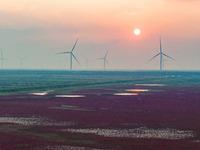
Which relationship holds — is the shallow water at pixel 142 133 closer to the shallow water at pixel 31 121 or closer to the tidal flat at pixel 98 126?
the tidal flat at pixel 98 126

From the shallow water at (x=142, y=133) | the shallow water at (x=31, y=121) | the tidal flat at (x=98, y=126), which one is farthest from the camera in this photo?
the shallow water at (x=31, y=121)

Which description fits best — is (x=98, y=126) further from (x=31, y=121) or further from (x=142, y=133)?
(x=31, y=121)

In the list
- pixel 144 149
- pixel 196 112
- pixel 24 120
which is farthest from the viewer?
pixel 196 112

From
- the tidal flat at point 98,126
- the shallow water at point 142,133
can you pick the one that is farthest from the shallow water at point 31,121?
the shallow water at point 142,133

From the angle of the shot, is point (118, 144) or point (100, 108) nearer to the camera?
point (118, 144)

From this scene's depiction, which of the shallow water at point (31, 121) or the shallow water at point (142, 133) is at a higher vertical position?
the shallow water at point (31, 121)

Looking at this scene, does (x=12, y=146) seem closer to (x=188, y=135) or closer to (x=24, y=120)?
(x=24, y=120)

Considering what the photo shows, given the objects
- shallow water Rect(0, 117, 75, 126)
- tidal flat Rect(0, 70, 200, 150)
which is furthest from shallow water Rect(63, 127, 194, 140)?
shallow water Rect(0, 117, 75, 126)

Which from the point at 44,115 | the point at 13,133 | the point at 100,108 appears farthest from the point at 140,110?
the point at 13,133

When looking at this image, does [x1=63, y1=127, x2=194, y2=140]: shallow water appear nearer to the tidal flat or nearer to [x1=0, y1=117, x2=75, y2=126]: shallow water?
the tidal flat
